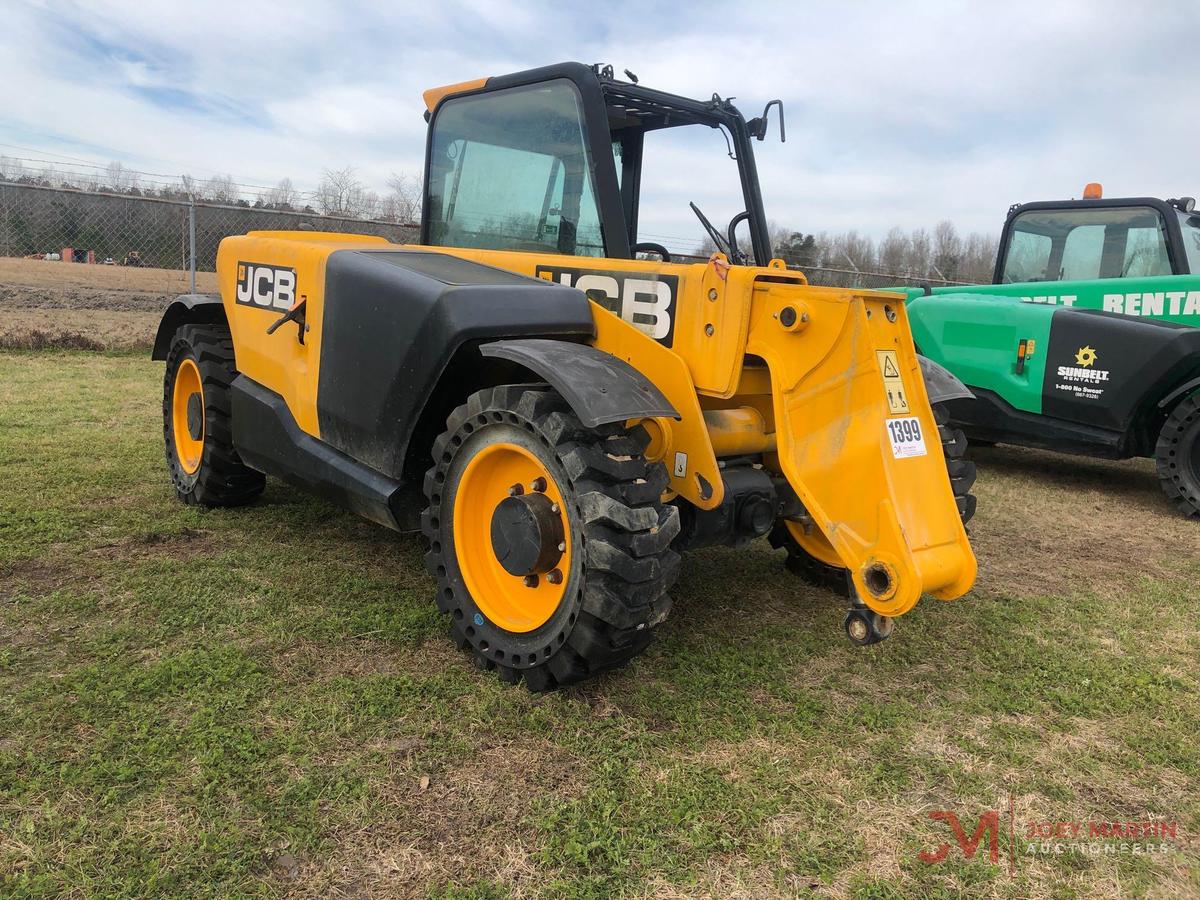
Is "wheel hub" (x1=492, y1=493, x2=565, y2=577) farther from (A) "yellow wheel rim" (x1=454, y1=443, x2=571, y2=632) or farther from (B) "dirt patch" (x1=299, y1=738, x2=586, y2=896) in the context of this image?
(B) "dirt patch" (x1=299, y1=738, x2=586, y2=896)

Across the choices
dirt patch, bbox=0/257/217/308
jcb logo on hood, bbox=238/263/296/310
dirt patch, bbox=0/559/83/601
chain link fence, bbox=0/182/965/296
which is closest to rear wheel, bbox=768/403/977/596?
jcb logo on hood, bbox=238/263/296/310

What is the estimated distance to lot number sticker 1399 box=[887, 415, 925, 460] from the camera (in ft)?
9.62

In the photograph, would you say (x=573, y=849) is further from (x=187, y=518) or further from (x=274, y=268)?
(x=187, y=518)

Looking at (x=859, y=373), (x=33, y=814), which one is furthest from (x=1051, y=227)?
(x=33, y=814)

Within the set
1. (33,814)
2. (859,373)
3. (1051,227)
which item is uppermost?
(1051,227)

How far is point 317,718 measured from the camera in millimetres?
2807

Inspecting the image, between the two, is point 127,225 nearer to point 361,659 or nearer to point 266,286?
point 266,286

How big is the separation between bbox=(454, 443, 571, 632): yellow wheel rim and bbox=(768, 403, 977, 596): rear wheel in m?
1.38

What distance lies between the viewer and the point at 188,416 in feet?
16.7

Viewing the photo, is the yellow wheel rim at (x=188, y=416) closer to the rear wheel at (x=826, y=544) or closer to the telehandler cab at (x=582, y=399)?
the telehandler cab at (x=582, y=399)

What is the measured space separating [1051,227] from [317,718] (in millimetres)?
7462

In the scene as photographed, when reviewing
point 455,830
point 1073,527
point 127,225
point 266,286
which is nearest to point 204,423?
point 266,286

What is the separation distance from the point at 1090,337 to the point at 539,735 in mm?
5412

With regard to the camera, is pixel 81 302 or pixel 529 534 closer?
pixel 529 534
